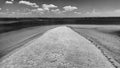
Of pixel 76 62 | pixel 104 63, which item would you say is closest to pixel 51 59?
pixel 76 62

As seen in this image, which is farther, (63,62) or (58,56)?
(58,56)

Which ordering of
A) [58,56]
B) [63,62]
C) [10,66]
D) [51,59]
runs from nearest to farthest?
[10,66] → [63,62] → [51,59] → [58,56]

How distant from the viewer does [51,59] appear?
9492mm

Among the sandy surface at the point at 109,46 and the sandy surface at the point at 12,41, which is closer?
the sandy surface at the point at 109,46

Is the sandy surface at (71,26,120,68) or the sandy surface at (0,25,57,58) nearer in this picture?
the sandy surface at (71,26,120,68)

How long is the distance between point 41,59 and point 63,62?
2243 mm

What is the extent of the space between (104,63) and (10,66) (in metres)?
8.37

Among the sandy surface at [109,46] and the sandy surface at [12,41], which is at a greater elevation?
the sandy surface at [109,46]

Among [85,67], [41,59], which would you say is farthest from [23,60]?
[85,67]

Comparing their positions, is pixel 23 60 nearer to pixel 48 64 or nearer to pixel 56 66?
pixel 48 64

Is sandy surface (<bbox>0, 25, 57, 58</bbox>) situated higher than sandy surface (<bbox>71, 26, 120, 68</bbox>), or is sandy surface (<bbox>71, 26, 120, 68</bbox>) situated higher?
sandy surface (<bbox>71, 26, 120, 68</bbox>)

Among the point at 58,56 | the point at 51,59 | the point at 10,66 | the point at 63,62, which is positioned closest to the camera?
the point at 10,66

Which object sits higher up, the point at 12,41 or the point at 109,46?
the point at 109,46

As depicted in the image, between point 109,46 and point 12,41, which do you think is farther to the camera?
point 12,41
